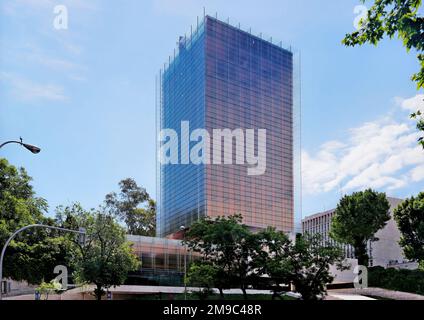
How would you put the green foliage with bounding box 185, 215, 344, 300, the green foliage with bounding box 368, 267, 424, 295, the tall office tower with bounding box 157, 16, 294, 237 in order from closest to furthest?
the green foliage with bounding box 185, 215, 344, 300 → the tall office tower with bounding box 157, 16, 294, 237 → the green foliage with bounding box 368, 267, 424, 295

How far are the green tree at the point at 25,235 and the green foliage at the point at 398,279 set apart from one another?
22.8 meters

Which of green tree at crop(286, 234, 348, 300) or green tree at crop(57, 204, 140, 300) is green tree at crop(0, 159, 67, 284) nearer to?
green tree at crop(57, 204, 140, 300)

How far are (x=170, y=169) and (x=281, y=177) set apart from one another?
38.7 ft

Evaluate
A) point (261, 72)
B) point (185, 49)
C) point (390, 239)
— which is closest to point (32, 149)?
point (261, 72)

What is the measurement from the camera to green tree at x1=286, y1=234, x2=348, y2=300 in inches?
971

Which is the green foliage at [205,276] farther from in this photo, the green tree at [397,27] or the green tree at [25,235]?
the green tree at [397,27]

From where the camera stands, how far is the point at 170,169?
37500 millimetres

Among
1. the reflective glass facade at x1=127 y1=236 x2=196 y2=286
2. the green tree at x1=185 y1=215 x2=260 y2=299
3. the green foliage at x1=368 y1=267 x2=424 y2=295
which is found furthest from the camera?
the reflective glass facade at x1=127 y1=236 x2=196 y2=286

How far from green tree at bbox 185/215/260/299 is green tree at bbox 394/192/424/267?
15.9 m

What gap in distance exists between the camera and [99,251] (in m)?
26.9

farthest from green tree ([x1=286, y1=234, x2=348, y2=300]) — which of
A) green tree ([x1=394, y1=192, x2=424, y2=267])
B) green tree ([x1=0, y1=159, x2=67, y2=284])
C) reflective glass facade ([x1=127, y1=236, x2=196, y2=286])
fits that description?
green tree ([x1=0, y1=159, x2=67, y2=284])

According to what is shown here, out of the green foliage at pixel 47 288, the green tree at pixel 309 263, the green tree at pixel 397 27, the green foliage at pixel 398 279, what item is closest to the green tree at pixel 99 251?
the green foliage at pixel 47 288

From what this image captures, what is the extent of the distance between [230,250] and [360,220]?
59.8ft

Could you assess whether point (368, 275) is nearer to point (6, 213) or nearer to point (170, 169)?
point (170, 169)
